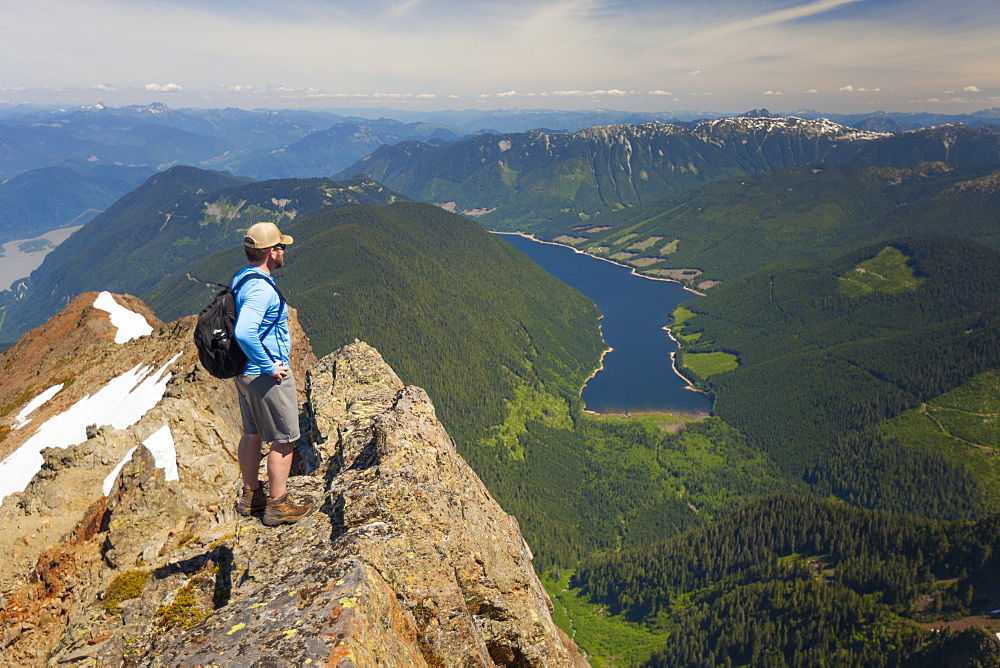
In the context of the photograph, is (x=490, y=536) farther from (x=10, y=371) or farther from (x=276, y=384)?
(x=10, y=371)

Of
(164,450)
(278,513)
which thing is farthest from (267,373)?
(164,450)

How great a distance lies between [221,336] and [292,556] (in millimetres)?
5086

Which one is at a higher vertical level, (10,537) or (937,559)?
(10,537)

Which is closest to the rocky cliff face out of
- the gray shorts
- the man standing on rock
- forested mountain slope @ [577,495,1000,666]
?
the man standing on rock

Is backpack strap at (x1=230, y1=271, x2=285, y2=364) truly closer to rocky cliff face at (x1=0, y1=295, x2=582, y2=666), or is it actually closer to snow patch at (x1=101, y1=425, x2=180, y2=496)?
rocky cliff face at (x1=0, y1=295, x2=582, y2=666)

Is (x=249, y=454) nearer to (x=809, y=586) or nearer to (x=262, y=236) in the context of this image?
(x=262, y=236)

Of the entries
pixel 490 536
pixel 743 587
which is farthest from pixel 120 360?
pixel 743 587

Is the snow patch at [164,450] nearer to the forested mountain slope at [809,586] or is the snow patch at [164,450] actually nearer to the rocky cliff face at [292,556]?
the rocky cliff face at [292,556]

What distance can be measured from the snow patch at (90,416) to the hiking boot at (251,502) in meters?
25.1

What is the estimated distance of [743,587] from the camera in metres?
123

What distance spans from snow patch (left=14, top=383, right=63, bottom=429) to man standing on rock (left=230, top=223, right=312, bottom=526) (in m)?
48.4

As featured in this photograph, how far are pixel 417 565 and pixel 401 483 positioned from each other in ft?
8.23

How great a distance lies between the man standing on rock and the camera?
1103 centimetres

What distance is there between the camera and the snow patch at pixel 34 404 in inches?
1809
